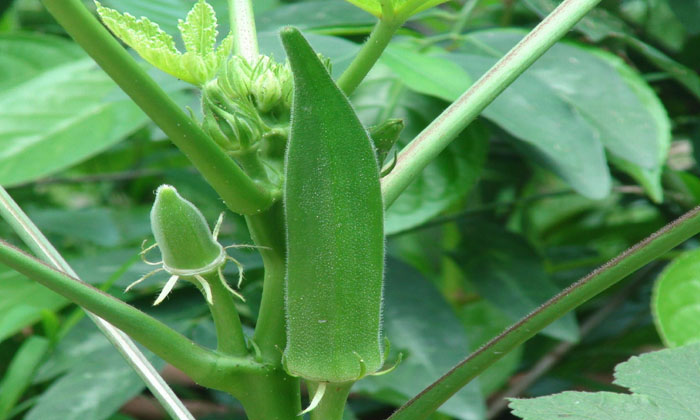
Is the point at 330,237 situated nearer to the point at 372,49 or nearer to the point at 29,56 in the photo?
the point at 372,49

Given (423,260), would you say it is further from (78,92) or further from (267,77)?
(267,77)

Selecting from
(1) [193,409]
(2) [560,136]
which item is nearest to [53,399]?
(1) [193,409]

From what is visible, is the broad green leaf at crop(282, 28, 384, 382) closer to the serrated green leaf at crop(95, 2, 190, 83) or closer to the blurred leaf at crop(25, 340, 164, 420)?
the serrated green leaf at crop(95, 2, 190, 83)

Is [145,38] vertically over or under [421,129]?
over

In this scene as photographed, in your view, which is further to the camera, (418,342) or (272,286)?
(418,342)

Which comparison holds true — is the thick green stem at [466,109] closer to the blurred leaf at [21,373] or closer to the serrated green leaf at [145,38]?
the serrated green leaf at [145,38]

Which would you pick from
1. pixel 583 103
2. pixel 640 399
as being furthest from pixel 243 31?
pixel 583 103

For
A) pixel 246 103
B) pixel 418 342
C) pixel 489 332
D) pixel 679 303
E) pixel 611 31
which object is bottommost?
pixel 489 332
